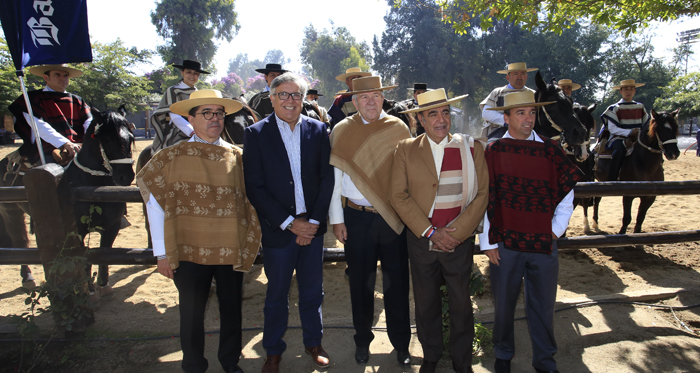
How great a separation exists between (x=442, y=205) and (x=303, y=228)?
98 cm

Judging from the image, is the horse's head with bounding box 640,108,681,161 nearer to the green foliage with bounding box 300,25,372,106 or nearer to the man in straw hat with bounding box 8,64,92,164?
the man in straw hat with bounding box 8,64,92,164

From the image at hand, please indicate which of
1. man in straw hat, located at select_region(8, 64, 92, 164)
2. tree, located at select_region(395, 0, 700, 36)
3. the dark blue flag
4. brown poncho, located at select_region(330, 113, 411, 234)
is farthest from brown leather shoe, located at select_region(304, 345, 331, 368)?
tree, located at select_region(395, 0, 700, 36)

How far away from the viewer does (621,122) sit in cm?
688

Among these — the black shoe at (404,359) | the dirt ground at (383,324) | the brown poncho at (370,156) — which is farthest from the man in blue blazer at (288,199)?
the black shoe at (404,359)

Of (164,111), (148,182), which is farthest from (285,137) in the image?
(164,111)

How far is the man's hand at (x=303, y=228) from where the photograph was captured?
277cm

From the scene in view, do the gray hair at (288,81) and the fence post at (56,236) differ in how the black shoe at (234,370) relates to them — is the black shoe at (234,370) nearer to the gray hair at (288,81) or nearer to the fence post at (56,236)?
the fence post at (56,236)

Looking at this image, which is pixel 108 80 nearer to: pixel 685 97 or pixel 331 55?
pixel 331 55

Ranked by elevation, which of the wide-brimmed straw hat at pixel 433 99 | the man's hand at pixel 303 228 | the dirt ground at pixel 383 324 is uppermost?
the wide-brimmed straw hat at pixel 433 99

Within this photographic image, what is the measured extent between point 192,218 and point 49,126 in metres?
3.33

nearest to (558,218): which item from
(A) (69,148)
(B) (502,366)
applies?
(B) (502,366)

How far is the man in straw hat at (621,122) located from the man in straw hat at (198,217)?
6.56m

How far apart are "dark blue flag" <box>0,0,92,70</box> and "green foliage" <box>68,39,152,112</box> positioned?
2268 centimetres

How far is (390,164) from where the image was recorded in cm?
299
